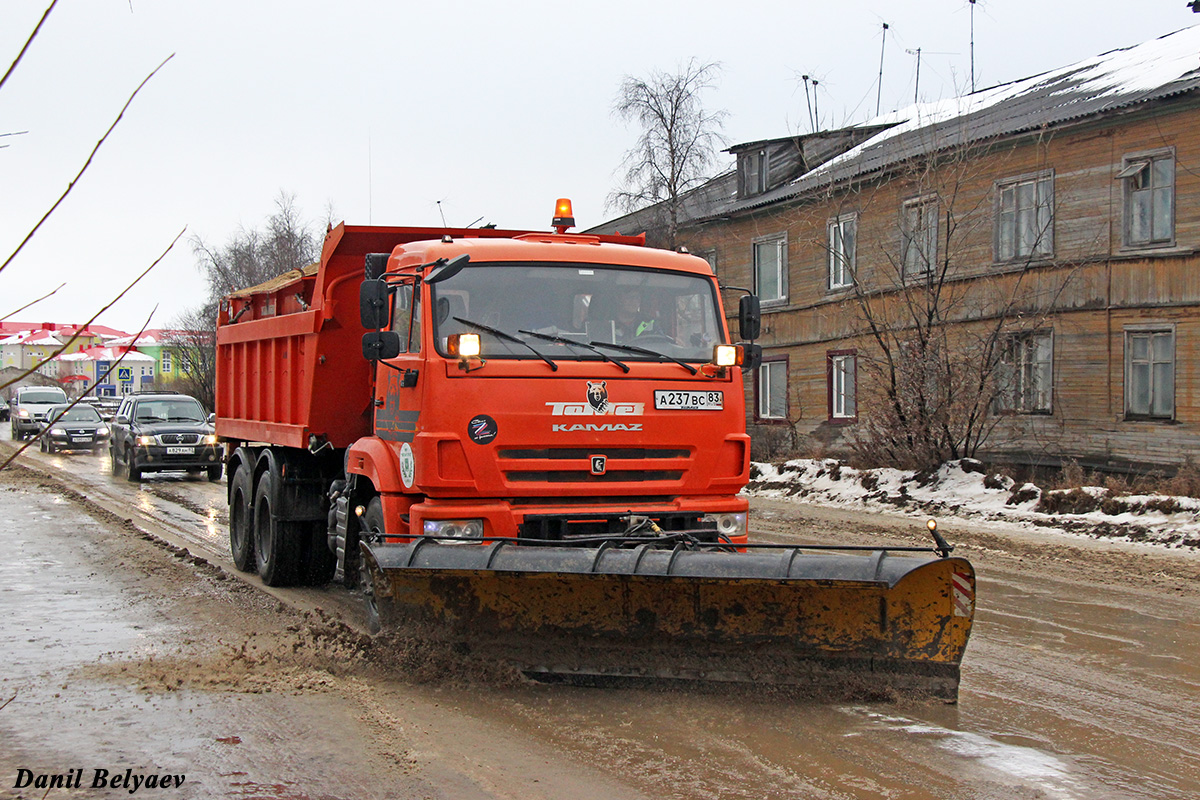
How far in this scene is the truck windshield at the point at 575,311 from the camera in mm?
6883

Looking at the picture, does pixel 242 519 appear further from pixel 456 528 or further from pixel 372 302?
pixel 456 528

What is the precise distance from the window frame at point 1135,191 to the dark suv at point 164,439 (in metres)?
16.5

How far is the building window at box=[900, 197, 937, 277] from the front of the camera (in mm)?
18398

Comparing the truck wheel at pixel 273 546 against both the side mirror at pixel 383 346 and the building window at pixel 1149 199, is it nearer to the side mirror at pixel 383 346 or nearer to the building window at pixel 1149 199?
the side mirror at pixel 383 346

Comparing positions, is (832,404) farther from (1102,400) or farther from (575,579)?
(575,579)

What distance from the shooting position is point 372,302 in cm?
710

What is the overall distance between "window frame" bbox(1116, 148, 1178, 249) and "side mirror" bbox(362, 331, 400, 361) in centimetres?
1484

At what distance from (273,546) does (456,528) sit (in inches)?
146

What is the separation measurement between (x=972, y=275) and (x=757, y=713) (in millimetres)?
17006

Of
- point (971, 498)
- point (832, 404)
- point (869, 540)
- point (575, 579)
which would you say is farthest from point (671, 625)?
point (832, 404)

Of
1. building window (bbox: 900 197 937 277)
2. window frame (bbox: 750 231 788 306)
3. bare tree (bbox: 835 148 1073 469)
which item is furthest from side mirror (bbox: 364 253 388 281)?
window frame (bbox: 750 231 788 306)

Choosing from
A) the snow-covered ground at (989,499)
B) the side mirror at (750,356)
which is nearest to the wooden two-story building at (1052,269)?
the snow-covered ground at (989,499)

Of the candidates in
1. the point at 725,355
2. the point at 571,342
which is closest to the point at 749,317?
the point at 725,355

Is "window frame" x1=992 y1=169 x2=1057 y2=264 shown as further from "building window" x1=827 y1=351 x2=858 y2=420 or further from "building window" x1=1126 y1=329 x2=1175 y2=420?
"building window" x1=827 y1=351 x2=858 y2=420
